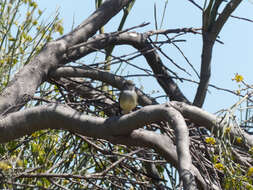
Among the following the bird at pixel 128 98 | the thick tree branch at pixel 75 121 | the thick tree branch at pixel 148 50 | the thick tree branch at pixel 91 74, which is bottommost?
the thick tree branch at pixel 75 121

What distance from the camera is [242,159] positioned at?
107 inches

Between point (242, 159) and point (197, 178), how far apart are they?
0.40m

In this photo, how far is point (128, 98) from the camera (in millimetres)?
3318

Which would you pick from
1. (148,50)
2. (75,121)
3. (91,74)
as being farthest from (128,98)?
(75,121)

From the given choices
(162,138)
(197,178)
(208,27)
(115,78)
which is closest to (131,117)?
(162,138)

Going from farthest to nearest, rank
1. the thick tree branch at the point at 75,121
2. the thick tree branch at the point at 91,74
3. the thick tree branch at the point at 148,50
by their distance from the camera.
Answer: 1. the thick tree branch at the point at 148,50
2. the thick tree branch at the point at 91,74
3. the thick tree branch at the point at 75,121

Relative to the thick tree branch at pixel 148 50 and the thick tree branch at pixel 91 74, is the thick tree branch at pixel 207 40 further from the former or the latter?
the thick tree branch at pixel 91 74

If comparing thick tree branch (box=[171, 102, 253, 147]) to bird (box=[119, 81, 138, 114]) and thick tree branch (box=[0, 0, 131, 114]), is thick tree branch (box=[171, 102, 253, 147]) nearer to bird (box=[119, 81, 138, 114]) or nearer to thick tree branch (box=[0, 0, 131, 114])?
bird (box=[119, 81, 138, 114])

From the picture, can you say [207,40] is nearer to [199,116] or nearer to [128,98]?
[128,98]

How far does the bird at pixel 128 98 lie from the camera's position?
3.27 m

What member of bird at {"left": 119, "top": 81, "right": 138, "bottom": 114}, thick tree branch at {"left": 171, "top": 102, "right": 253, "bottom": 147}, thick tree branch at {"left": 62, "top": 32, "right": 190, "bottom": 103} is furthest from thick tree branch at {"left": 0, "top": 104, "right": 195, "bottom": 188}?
thick tree branch at {"left": 62, "top": 32, "right": 190, "bottom": 103}

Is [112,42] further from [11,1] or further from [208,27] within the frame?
[11,1]

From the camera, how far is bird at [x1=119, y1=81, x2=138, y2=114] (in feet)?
10.7

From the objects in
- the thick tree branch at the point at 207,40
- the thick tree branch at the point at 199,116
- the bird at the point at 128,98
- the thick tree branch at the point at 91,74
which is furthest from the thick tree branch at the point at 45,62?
the thick tree branch at the point at 199,116
